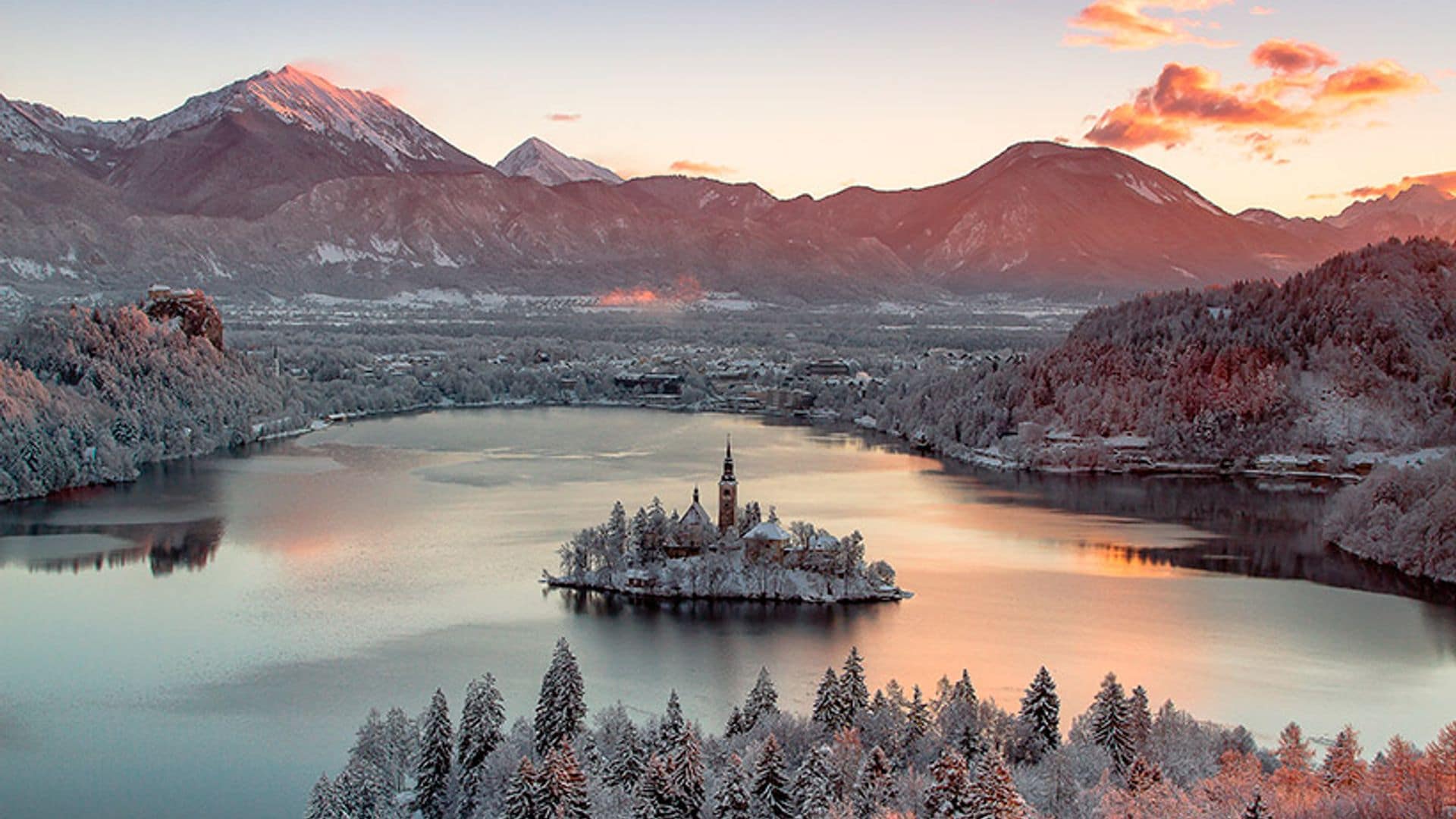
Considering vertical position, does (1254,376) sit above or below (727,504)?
above

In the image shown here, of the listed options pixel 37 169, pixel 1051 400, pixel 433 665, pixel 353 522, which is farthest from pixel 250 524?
pixel 37 169

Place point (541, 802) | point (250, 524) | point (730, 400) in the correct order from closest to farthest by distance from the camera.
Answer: point (541, 802) < point (250, 524) < point (730, 400)

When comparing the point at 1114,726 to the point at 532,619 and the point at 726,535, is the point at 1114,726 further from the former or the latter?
the point at 726,535

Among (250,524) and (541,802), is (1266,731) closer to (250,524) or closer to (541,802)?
(541,802)

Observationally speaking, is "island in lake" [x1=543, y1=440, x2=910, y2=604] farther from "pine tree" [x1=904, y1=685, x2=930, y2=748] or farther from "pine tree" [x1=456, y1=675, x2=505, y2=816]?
"pine tree" [x1=456, y1=675, x2=505, y2=816]

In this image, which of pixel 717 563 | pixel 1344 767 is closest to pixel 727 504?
pixel 717 563

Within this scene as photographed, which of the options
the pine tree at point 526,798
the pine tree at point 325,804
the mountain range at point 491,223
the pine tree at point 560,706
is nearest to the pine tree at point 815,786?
the pine tree at point 526,798
